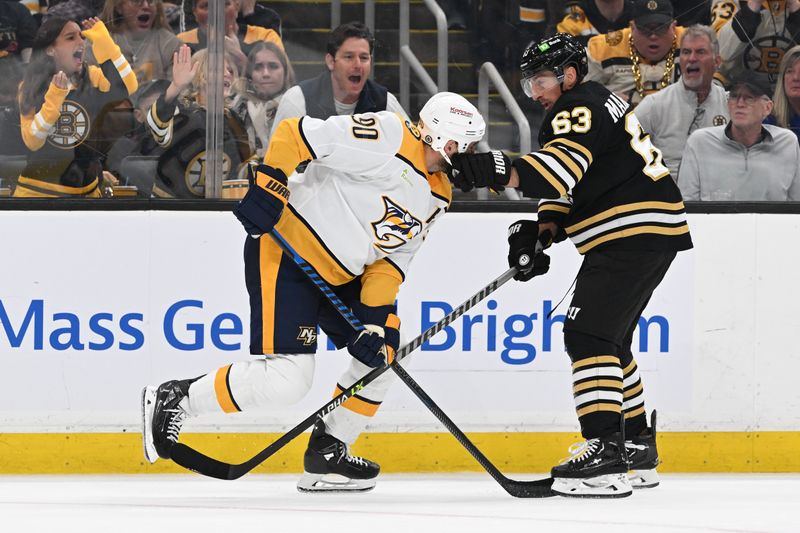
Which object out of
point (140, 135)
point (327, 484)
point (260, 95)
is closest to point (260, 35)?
point (260, 95)

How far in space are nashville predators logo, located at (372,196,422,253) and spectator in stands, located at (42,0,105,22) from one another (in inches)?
54.7

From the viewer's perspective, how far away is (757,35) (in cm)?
440

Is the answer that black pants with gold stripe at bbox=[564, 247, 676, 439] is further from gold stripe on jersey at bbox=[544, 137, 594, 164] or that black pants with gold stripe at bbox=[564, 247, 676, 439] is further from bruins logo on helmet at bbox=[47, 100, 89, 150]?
bruins logo on helmet at bbox=[47, 100, 89, 150]

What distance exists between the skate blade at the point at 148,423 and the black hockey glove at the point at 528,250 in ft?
3.42

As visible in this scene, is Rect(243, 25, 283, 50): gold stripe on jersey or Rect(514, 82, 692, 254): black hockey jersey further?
Rect(243, 25, 283, 50): gold stripe on jersey

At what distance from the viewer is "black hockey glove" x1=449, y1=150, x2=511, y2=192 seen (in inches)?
128

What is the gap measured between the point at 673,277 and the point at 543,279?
42 cm

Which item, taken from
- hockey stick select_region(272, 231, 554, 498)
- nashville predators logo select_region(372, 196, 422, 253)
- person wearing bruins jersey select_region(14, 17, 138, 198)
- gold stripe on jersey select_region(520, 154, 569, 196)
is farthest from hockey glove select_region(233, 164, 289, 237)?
person wearing bruins jersey select_region(14, 17, 138, 198)

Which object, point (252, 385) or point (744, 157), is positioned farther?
point (744, 157)

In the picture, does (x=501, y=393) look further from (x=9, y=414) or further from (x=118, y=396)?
(x=9, y=414)

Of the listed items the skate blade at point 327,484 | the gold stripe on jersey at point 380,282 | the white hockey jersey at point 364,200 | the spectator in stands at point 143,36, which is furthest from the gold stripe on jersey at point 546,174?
the spectator in stands at point 143,36

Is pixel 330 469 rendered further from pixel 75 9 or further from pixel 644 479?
pixel 75 9

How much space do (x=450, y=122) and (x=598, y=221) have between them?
0.49m

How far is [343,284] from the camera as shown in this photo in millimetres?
3672
